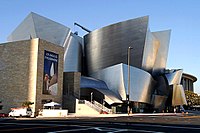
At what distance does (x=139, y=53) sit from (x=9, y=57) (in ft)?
116

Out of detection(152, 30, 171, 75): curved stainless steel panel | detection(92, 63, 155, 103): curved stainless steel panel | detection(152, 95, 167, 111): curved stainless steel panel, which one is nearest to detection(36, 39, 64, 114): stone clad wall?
detection(92, 63, 155, 103): curved stainless steel panel

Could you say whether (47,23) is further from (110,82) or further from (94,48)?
(110,82)

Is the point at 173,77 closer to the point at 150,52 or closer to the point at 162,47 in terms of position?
the point at 150,52

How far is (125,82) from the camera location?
7038 centimetres

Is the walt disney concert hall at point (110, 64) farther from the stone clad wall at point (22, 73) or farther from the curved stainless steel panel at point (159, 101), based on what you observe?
the stone clad wall at point (22, 73)

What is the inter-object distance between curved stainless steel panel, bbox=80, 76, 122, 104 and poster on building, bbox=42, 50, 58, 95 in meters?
13.4

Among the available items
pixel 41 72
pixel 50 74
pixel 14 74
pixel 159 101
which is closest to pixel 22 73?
pixel 14 74

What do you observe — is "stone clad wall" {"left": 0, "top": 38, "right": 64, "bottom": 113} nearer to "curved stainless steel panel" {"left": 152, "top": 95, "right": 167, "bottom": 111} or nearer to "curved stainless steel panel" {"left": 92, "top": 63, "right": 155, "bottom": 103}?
"curved stainless steel panel" {"left": 92, "top": 63, "right": 155, "bottom": 103}

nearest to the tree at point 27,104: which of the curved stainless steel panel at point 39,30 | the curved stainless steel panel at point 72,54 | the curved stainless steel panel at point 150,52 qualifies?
the curved stainless steel panel at point 39,30

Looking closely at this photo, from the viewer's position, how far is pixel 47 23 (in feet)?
266

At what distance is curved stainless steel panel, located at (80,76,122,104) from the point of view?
217 feet

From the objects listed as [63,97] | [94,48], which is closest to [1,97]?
[63,97]

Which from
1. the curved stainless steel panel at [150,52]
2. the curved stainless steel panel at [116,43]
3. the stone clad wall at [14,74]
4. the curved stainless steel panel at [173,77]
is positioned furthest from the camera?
the curved stainless steel panel at [173,77]

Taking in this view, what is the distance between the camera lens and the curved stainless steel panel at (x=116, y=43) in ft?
255
